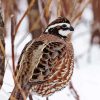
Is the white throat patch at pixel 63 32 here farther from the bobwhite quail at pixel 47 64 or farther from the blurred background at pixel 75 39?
the blurred background at pixel 75 39

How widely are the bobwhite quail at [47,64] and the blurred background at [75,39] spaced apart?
0.11 meters

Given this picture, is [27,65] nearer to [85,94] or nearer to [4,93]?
[4,93]

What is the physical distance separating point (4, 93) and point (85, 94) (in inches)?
39.0

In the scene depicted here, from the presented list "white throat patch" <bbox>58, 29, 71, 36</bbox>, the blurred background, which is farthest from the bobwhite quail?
the blurred background

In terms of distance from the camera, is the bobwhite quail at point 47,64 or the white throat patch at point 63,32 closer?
the bobwhite quail at point 47,64

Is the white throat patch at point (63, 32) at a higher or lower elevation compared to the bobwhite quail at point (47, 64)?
higher

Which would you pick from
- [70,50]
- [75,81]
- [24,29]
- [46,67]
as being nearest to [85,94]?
[75,81]

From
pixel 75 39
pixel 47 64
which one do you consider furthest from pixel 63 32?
pixel 75 39

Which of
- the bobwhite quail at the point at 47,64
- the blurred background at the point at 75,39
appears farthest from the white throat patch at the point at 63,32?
the blurred background at the point at 75,39

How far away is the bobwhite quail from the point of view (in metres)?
3.33

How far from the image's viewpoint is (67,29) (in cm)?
372

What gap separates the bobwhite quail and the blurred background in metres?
0.11

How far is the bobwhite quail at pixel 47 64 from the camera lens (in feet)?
10.9

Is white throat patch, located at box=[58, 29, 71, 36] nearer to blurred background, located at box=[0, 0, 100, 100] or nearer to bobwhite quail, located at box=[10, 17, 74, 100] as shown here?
bobwhite quail, located at box=[10, 17, 74, 100]
